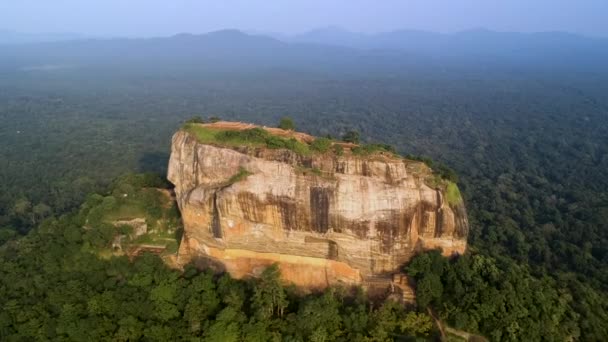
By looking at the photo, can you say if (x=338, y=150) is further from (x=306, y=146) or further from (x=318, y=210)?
(x=318, y=210)

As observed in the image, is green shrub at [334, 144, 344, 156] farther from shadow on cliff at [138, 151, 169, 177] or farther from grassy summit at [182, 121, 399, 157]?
shadow on cliff at [138, 151, 169, 177]

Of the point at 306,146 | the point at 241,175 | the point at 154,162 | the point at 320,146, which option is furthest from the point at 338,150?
the point at 154,162

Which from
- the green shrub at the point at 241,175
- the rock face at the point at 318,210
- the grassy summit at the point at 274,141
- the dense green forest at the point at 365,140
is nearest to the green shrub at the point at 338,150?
the grassy summit at the point at 274,141

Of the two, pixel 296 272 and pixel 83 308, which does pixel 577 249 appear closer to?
pixel 296 272

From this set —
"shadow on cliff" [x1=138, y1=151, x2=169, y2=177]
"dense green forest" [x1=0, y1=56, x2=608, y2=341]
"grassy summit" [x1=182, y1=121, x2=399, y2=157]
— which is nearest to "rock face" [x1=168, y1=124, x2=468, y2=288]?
"grassy summit" [x1=182, y1=121, x2=399, y2=157]

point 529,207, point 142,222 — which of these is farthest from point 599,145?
point 142,222
